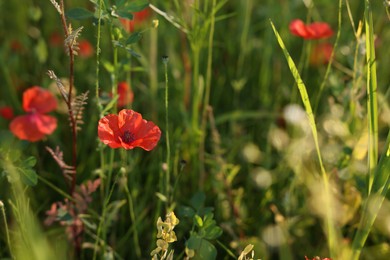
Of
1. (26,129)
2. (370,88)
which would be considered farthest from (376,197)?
(26,129)

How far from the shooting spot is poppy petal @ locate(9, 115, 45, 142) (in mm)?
1696

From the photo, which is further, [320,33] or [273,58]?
[273,58]

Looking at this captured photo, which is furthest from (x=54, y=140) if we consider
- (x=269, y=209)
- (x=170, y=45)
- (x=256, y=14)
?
(x=256, y=14)

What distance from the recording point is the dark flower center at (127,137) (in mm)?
1354

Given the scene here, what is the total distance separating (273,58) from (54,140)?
1.02 meters

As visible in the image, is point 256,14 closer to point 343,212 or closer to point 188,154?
point 188,154

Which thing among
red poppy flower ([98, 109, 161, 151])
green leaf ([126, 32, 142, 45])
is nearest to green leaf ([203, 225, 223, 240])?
red poppy flower ([98, 109, 161, 151])

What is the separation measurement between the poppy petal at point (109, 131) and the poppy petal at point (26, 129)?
1.41 feet

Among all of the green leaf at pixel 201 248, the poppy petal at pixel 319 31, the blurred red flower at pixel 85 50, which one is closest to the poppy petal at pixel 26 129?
the green leaf at pixel 201 248

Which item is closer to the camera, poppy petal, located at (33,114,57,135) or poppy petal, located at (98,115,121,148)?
poppy petal, located at (98,115,121,148)

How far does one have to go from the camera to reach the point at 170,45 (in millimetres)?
2424

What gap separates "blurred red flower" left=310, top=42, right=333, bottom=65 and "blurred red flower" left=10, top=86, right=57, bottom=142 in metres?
1.12

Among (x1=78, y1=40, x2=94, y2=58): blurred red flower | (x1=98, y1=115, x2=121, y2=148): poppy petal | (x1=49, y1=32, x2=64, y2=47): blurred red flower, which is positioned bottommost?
(x1=78, y1=40, x2=94, y2=58): blurred red flower

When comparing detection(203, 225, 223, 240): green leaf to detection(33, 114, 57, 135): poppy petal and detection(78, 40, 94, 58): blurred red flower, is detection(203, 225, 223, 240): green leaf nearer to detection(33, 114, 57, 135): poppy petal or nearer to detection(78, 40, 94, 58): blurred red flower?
detection(33, 114, 57, 135): poppy petal
